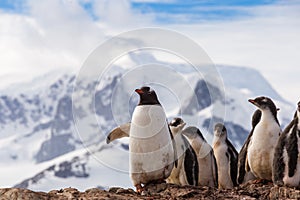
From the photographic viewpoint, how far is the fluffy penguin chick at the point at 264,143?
520 inches

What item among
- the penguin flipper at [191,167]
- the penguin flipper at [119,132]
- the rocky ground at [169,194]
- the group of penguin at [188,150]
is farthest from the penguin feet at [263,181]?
the penguin flipper at [119,132]

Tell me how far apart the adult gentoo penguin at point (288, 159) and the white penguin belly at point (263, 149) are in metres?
1.47

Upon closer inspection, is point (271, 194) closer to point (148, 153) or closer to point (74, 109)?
point (148, 153)

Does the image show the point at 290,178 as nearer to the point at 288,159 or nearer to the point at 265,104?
the point at 288,159

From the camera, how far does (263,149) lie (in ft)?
43.4

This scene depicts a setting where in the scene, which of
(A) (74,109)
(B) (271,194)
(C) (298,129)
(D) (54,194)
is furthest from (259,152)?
(D) (54,194)

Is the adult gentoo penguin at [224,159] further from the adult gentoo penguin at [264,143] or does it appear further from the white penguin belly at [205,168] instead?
the adult gentoo penguin at [264,143]

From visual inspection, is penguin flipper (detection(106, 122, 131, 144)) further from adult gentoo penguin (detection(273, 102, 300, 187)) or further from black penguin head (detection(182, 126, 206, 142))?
black penguin head (detection(182, 126, 206, 142))

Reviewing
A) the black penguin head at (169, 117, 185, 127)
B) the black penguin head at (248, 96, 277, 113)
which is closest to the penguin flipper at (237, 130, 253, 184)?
the black penguin head at (248, 96, 277, 113)

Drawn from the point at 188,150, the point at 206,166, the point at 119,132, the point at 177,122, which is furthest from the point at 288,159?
the point at 177,122

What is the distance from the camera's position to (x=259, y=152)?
43.5ft

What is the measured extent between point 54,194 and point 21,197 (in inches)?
25.4

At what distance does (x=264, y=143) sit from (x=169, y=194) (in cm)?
297

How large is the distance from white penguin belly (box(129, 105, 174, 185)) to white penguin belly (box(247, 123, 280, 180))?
1680 millimetres
